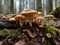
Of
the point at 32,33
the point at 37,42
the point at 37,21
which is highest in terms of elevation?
the point at 37,21

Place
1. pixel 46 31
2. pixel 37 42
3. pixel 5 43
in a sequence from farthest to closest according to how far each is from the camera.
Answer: pixel 46 31 < pixel 37 42 < pixel 5 43

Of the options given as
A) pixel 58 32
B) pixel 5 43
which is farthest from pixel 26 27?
pixel 58 32

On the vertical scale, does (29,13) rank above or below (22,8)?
below

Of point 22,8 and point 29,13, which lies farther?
point 22,8

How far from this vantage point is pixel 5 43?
2586mm

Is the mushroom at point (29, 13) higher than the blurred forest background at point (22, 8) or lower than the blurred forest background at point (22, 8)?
lower

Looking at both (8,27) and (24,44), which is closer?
(24,44)

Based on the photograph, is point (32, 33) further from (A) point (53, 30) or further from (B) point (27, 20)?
(A) point (53, 30)

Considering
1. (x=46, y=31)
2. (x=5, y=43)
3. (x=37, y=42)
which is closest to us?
(x=5, y=43)

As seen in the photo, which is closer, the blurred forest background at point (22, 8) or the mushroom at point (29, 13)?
the mushroom at point (29, 13)

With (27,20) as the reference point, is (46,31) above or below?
below

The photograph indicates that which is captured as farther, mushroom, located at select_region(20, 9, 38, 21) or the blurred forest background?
the blurred forest background

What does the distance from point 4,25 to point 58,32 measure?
4.46 feet

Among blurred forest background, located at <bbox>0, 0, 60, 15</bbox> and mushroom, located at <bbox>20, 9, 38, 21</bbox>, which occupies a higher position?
blurred forest background, located at <bbox>0, 0, 60, 15</bbox>
